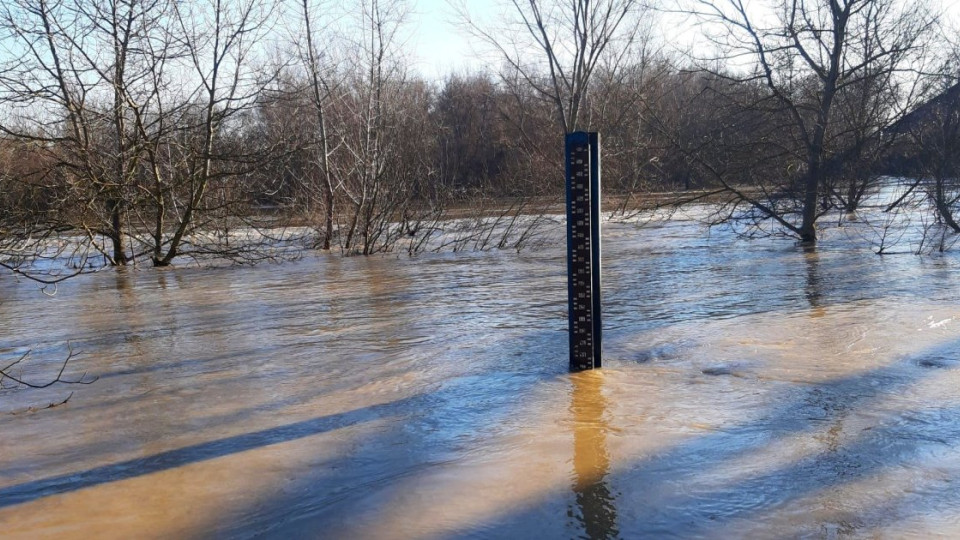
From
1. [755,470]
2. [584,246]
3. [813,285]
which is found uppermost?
[584,246]

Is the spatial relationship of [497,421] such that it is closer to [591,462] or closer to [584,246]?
[591,462]

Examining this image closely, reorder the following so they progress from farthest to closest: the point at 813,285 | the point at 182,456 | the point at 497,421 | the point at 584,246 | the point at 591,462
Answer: the point at 813,285
the point at 584,246
the point at 497,421
the point at 182,456
the point at 591,462

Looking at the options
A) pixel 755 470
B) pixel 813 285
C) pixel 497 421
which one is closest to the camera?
pixel 755 470

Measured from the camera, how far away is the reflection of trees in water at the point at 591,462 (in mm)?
4102

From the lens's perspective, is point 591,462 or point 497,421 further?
point 497,421

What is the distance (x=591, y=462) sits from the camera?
488 cm

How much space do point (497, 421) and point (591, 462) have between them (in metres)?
1.00

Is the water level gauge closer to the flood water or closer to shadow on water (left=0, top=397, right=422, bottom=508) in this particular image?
the flood water

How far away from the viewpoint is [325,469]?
4.92m

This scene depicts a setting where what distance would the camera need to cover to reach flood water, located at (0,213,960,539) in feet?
13.9

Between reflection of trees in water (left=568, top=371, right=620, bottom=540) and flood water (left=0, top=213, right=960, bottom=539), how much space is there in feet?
0.06

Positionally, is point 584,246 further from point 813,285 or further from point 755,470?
point 813,285

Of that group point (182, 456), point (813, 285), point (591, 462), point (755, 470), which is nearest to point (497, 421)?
point (591, 462)

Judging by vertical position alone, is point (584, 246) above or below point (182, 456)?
above
